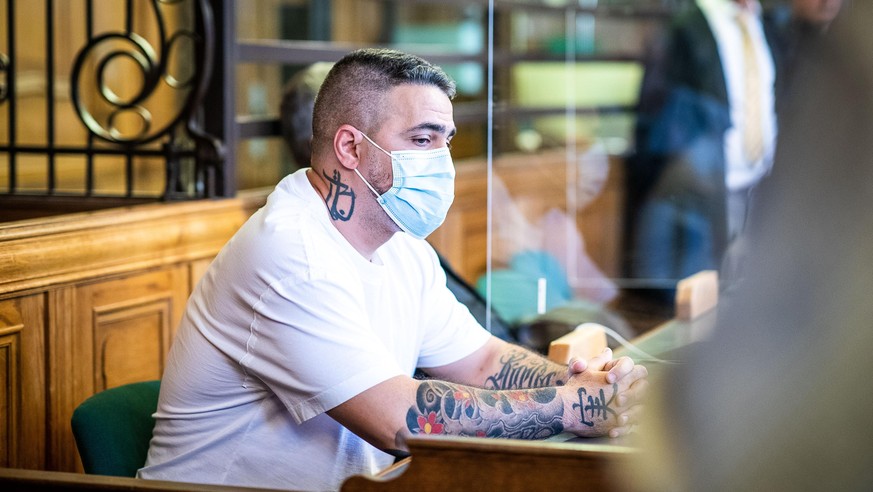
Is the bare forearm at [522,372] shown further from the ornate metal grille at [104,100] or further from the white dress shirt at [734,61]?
the white dress shirt at [734,61]

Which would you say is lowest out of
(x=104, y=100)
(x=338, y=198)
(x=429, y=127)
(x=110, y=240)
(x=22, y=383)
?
(x=22, y=383)

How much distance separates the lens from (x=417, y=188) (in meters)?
1.94

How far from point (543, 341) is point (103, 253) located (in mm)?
1273

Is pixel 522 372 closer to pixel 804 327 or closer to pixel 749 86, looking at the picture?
pixel 804 327

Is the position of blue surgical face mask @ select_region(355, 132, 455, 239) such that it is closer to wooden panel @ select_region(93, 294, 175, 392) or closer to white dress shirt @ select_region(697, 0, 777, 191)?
wooden panel @ select_region(93, 294, 175, 392)

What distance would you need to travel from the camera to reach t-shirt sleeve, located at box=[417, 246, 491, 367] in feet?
6.82

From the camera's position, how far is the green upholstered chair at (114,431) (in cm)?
179

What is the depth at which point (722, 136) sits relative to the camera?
4.66 m

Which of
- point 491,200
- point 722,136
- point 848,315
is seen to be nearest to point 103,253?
point 491,200

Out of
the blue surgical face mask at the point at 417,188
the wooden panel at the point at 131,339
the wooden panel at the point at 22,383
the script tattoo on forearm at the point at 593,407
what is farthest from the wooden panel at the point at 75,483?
the wooden panel at the point at 131,339

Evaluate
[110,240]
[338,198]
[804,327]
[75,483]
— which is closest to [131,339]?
[110,240]

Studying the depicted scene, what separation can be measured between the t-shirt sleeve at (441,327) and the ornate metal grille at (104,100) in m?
1.08

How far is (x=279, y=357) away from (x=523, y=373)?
57 centimetres

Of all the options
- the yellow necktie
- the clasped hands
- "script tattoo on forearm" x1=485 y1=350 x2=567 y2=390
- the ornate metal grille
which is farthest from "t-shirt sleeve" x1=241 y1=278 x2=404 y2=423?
the yellow necktie
